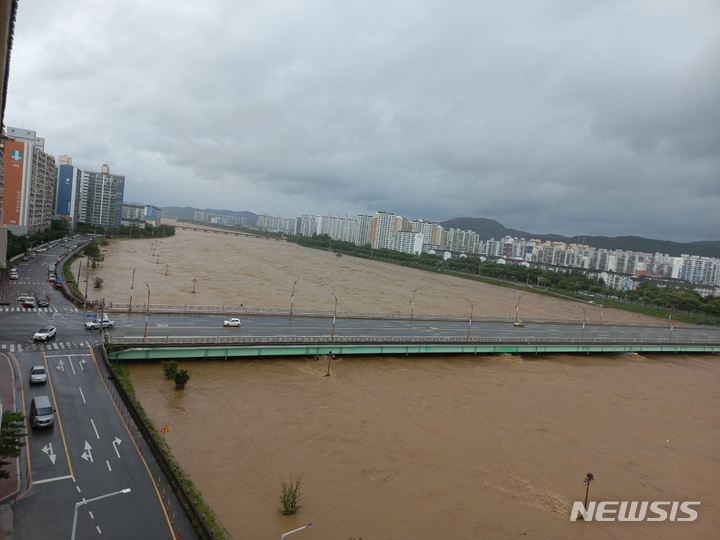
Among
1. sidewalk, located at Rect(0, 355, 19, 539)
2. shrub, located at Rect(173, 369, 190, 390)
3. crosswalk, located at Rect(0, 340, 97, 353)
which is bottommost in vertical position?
shrub, located at Rect(173, 369, 190, 390)

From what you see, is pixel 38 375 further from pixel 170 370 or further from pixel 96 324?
pixel 96 324

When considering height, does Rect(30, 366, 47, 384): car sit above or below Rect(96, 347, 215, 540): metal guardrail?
above

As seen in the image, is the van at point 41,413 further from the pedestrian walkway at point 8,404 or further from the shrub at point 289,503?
the shrub at point 289,503

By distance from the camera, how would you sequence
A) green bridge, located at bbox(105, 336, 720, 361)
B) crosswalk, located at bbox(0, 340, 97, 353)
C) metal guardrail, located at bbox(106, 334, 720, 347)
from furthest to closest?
metal guardrail, located at bbox(106, 334, 720, 347) → green bridge, located at bbox(105, 336, 720, 361) → crosswalk, located at bbox(0, 340, 97, 353)

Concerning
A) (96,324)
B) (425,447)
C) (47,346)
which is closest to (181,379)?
(47,346)

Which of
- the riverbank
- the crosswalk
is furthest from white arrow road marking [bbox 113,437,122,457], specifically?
the riverbank

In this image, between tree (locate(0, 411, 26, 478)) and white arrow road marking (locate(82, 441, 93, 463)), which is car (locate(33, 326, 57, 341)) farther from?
tree (locate(0, 411, 26, 478))
